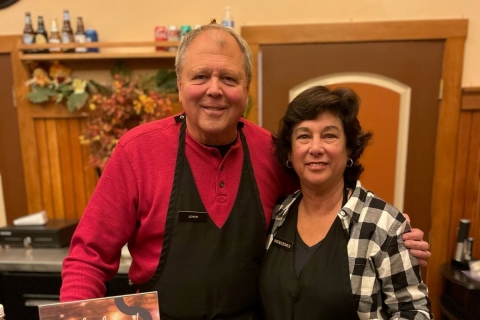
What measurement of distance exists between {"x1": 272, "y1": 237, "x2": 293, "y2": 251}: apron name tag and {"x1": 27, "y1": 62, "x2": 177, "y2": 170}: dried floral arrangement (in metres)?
1.06

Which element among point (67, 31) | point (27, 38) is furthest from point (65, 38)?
point (27, 38)

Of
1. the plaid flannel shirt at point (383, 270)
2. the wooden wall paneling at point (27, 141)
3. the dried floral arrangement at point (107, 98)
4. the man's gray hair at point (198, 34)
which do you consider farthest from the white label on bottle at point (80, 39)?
the plaid flannel shirt at point (383, 270)

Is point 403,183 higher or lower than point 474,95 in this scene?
lower

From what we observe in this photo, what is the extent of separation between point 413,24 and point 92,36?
5.54ft

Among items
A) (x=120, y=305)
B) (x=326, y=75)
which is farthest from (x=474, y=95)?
(x=120, y=305)

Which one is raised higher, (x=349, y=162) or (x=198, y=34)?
(x=198, y=34)

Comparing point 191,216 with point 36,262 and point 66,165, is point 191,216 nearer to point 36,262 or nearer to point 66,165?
point 36,262

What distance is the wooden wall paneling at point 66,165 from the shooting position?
225cm

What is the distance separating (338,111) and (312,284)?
1.62ft

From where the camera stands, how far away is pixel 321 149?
3.59 feet

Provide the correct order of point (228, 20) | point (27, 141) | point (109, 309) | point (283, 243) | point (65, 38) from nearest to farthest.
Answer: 1. point (109, 309)
2. point (283, 243)
3. point (228, 20)
4. point (65, 38)
5. point (27, 141)

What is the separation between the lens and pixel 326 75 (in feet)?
6.94

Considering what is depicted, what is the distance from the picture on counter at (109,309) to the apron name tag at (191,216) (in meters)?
0.27

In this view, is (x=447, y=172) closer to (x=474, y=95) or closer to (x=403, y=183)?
(x=403, y=183)
